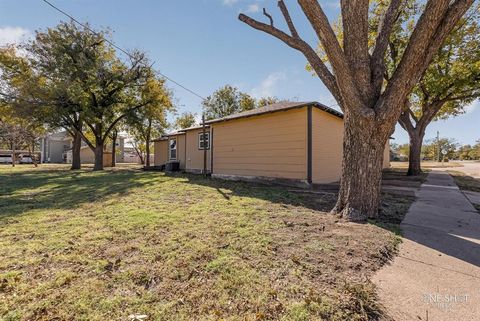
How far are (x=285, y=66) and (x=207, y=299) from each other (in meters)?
13.6

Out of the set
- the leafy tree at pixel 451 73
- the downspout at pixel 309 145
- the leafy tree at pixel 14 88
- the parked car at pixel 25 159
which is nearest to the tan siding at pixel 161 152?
the leafy tree at pixel 14 88

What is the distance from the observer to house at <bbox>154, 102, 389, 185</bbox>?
322 inches

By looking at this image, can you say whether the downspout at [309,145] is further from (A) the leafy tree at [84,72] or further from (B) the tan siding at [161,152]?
(B) the tan siding at [161,152]

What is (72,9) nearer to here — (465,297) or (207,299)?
(207,299)

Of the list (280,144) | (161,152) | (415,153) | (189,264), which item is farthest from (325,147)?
(161,152)

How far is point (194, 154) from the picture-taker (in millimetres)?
14102

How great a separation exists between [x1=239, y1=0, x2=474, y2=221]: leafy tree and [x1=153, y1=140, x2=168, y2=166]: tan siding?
52.8 ft

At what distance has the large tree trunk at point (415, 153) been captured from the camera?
13.8 meters

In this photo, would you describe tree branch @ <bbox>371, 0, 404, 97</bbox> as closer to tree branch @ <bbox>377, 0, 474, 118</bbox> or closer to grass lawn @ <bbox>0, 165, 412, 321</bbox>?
tree branch @ <bbox>377, 0, 474, 118</bbox>

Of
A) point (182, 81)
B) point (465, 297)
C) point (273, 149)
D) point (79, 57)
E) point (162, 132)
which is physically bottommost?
point (465, 297)

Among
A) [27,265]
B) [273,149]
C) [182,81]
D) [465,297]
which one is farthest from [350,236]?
[182,81]

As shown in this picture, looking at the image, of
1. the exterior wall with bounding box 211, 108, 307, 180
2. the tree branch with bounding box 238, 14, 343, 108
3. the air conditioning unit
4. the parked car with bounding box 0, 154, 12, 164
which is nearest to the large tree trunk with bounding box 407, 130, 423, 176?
the exterior wall with bounding box 211, 108, 307, 180

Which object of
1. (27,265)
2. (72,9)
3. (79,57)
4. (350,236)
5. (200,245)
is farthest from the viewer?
(79,57)

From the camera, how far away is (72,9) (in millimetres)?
8594
